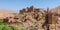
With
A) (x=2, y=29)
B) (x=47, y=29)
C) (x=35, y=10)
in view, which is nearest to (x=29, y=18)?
(x=35, y=10)

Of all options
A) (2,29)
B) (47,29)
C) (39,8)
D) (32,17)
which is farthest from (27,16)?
(2,29)

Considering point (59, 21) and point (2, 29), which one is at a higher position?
point (2, 29)

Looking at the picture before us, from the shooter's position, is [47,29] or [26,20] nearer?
[47,29]

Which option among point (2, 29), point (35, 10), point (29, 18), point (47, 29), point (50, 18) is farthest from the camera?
point (35, 10)

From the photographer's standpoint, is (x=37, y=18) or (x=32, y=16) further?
(x=32, y=16)

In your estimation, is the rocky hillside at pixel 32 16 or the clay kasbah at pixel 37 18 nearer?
the clay kasbah at pixel 37 18

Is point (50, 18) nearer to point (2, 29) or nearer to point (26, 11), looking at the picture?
point (26, 11)

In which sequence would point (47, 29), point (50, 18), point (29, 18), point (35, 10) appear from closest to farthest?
point (47, 29), point (50, 18), point (29, 18), point (35, 10)

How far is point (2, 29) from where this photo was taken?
1284 cm

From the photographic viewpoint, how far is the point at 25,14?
44500mm

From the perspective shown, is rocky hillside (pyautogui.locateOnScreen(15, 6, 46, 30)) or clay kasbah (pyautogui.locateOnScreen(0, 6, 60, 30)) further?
rocky hillside (pyautogui.locateOnScreen(15, 6, 46, 30))

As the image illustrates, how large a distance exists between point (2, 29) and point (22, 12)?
3348cm

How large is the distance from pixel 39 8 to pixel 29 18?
19.7 feet

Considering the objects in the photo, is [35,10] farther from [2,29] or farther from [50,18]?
[2,29]
